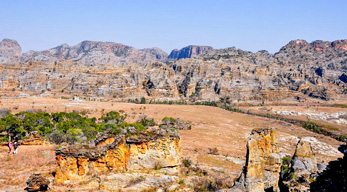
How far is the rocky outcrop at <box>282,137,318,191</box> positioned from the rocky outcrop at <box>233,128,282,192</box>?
2.09ft

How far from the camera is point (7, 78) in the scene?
92625mm

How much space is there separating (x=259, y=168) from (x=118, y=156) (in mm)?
6744

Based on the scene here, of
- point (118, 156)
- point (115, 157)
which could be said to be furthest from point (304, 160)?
point (115, 157)

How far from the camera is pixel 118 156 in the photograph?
11.1m

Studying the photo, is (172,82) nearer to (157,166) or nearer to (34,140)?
(34,140)

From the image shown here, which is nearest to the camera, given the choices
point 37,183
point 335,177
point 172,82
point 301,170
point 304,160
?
point 335,177

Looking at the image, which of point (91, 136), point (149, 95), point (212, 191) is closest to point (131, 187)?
point (212, 191)

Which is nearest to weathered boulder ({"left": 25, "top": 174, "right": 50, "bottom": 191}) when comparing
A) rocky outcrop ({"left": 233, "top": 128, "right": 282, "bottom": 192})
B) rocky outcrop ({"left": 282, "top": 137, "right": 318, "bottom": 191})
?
rocky outcrop ({"left": 233, "top": 128, "right": 282, "bottom": 192})

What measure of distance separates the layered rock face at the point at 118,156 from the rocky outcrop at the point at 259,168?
412 centimetres

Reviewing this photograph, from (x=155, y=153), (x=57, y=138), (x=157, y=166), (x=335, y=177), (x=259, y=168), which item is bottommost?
(x=57, y=138)

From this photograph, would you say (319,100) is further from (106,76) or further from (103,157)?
A: (103,157)

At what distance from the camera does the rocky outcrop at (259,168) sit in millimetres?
9922

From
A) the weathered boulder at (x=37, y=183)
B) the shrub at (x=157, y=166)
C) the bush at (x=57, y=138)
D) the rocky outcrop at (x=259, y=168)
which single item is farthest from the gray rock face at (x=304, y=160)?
the bush at (x=57, y=138)

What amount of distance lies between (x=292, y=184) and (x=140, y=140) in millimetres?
7423
